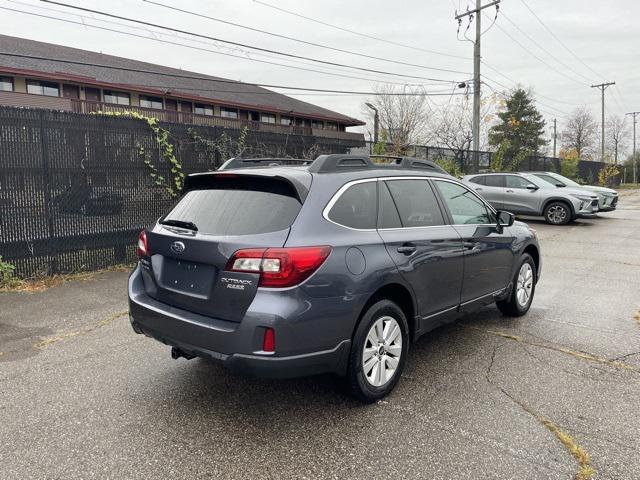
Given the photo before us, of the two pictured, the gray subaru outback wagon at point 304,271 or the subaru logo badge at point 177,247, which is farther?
the subaru logo badge at point 177,247

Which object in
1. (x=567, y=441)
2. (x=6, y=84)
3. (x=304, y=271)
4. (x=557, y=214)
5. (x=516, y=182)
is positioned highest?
(x=6, y=84)

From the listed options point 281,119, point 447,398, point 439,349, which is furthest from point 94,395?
point 281,119

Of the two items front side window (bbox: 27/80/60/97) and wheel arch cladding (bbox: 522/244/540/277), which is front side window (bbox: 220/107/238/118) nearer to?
front side window (bbox: 27/80/60/97)

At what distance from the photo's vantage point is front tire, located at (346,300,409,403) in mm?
3119

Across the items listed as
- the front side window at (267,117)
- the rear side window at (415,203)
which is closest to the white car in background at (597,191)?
the rear side window at (415,203)

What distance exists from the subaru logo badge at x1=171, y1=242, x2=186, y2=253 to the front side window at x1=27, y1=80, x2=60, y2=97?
24.2 m

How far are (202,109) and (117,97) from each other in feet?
18.4

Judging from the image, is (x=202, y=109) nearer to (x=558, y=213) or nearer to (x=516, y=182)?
(x=516, y=182)

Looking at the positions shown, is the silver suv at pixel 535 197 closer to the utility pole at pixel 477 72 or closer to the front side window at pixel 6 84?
the utility pole at pixel 477 72

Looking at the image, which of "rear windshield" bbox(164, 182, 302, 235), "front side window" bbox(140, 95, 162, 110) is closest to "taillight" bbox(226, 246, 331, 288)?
"rear windshield" bbox(164, 182, 302, 235)

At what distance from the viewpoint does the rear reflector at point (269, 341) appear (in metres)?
2.73

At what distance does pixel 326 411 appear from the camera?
10.5 ft

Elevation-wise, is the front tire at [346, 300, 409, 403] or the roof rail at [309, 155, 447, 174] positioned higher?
the roof rail at [309, 155, 447, 174]

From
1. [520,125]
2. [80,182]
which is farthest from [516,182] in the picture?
[520,125]
